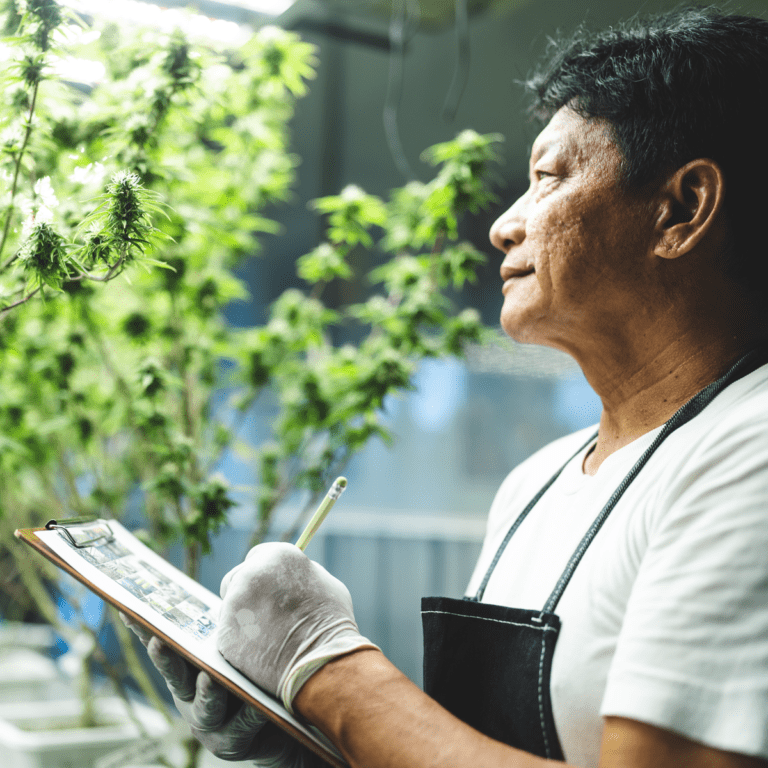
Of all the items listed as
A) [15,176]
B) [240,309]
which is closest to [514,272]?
[15,176]

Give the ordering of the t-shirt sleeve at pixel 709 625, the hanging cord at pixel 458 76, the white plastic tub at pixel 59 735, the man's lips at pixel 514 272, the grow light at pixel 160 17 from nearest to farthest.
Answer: the t-shirt sleeve at pixel 709 625
the man's lips at pixel 514 272
the grow light at pixel 160 17
the white plastic tub at pixel 59 735
the hanging cord at pixel 458 76

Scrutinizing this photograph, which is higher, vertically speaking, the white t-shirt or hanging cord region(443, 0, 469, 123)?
hanging cord region(443, 0, 469, 123)

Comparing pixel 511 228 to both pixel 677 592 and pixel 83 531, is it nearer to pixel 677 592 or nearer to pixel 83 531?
pixel 677 592

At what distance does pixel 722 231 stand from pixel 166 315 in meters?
1.33

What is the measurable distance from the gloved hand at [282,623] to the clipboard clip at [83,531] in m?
0.18

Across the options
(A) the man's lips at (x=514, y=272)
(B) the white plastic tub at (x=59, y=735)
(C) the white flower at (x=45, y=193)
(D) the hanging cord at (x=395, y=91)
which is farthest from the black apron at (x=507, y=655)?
(D) the hanging cord at (x=395, y=91)

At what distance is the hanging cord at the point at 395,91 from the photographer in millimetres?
2365

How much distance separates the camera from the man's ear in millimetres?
748

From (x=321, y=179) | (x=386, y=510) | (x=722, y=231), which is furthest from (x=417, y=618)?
(x=722, y=231)

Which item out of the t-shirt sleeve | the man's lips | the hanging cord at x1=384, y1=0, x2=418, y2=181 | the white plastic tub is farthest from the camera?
the hanging cord at x1=384, y1=0, x2=418, y2=181

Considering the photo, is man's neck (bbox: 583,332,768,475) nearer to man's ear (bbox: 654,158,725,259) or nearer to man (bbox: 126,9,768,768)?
man (bbox: 126,9,768,768)

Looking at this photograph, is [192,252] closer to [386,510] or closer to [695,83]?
[695,83]

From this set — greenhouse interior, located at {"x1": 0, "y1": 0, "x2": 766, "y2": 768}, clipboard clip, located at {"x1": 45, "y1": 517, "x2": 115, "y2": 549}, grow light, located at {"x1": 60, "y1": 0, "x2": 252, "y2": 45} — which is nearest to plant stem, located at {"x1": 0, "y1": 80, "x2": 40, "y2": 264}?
greenhouse interior, located at {"x1": 0, "y1": 0, "x2": 766, "y2": 768}

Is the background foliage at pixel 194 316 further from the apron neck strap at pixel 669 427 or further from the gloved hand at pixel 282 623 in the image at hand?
the apron neck strap at pixel 669 427
